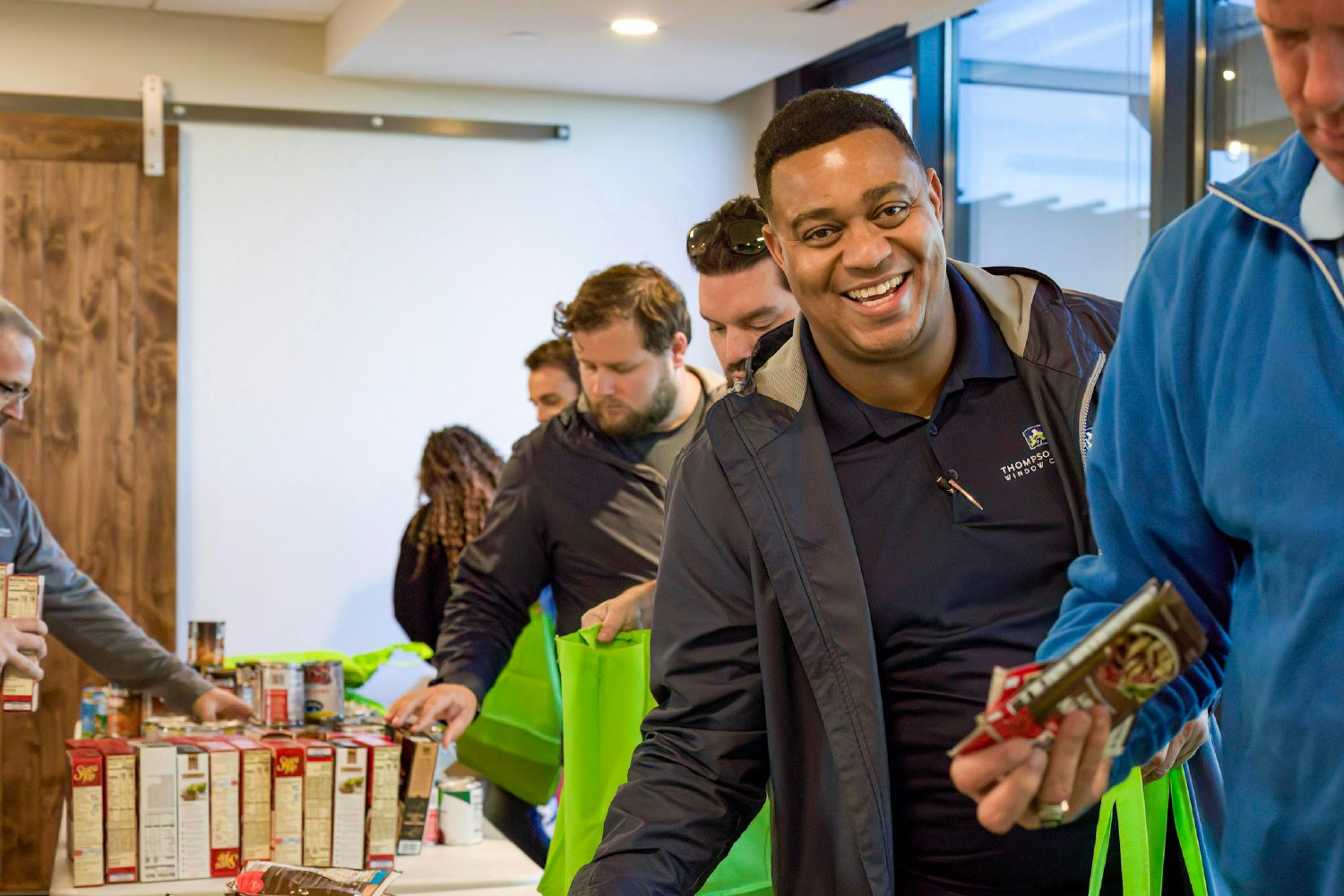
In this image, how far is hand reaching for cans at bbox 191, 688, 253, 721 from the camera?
3514 millimetres

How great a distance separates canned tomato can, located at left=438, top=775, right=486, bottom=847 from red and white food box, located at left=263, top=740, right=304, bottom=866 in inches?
12.9

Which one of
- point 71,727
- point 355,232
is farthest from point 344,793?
point 355,232

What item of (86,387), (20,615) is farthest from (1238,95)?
(86,387)

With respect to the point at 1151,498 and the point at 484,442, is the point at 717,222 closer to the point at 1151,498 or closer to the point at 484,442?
the point at 1151,498

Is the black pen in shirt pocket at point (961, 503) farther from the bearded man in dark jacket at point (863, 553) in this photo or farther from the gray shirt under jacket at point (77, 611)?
the gray shirt under jacket at point (77, 611)

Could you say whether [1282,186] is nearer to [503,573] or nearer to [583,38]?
[503,573]

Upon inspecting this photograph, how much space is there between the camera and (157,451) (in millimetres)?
5609

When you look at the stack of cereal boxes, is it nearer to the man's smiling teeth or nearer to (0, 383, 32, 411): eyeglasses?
(0, 383, 32, 411): eyeglasses

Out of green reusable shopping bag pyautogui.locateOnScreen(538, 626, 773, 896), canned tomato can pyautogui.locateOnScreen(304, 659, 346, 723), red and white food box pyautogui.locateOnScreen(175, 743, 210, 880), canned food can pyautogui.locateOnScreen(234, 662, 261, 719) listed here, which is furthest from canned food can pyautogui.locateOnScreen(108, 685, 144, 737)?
green reusable shopping bag pyautogui.locateOnScreen(538, 626, 773, 896)

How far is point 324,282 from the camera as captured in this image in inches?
232

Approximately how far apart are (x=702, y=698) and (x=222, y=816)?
4.70ft

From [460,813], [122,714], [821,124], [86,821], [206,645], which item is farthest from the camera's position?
[206,645]

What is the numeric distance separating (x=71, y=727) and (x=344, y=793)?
3078 mm

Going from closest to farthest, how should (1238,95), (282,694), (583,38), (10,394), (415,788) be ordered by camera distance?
(415,788), (282,694), (10,394), (1238,95), (583,38)
